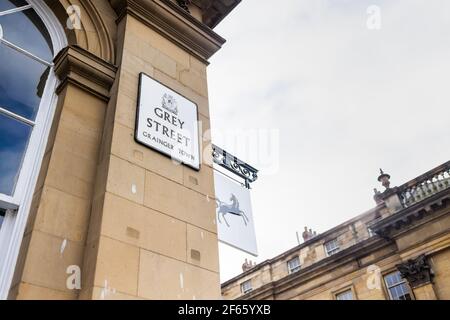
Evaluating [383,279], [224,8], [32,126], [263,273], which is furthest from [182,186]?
[263,273]

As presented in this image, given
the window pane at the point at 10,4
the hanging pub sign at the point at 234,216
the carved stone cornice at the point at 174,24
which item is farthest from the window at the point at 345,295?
the window pane at the point at 10,4

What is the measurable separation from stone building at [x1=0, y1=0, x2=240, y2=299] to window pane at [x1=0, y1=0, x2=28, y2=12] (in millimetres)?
13

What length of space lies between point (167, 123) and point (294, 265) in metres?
24.2

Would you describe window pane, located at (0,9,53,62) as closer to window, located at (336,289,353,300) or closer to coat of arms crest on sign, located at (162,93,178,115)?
coat of arms crest on sign, located at (162,93,178,115)

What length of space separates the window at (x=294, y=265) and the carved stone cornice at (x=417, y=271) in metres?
8.67

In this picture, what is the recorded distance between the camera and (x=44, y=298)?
99.8 inches

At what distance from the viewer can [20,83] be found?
358 cm

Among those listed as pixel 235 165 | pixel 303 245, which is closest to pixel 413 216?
pixel 303 245

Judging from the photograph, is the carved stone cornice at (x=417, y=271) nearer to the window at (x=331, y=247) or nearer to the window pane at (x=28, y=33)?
the window at (x=331, y=247)

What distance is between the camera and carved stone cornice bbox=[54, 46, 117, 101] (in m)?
3.74

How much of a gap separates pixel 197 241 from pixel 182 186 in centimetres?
54

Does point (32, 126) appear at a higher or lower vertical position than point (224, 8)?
lower

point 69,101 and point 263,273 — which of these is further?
point 263,273
